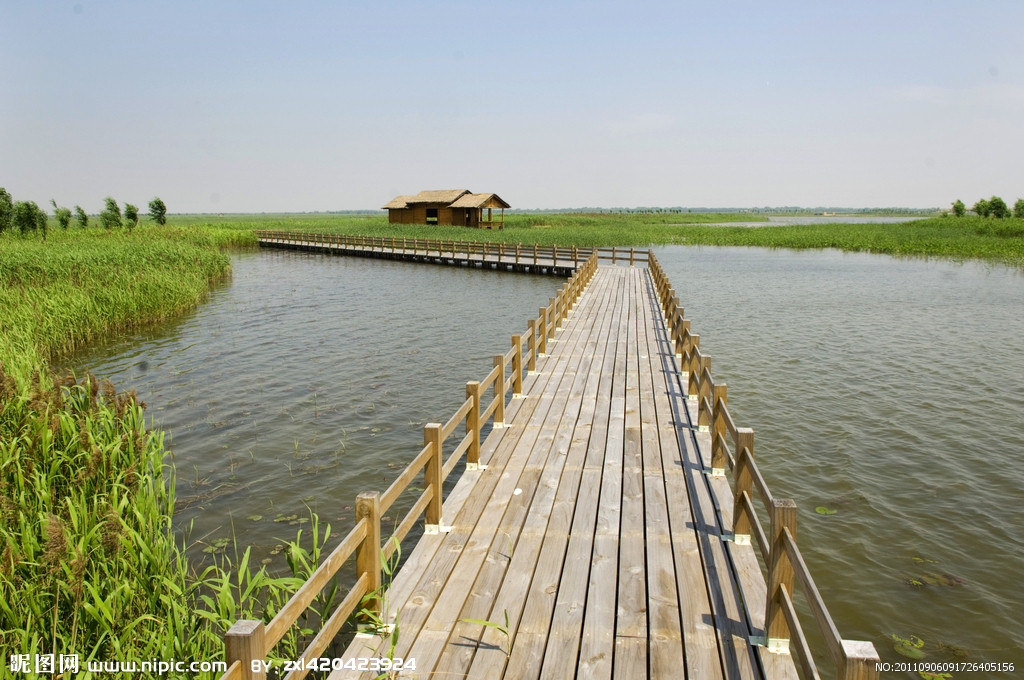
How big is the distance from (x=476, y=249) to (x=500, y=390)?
32.5m

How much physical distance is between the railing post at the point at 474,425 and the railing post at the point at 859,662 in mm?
4278

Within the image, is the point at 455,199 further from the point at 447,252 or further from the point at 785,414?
the point at 785,414

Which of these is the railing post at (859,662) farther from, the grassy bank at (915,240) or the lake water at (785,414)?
the grassy bank at (915,240)

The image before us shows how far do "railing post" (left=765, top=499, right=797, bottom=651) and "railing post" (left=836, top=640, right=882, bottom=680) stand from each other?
0.94 meters

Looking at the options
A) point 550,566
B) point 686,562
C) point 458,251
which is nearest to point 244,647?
point 550,566

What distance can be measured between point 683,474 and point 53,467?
6.13 metres

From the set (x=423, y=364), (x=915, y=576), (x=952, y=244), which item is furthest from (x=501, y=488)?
(x=952, y=244)

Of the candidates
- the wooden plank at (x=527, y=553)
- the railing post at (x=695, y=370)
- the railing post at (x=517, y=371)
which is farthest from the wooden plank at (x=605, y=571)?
the railing post at (x=517, y=371)

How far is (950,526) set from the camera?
7.35m

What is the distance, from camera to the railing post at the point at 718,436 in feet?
21.1

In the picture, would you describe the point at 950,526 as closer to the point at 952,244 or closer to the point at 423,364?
the point at 423,364

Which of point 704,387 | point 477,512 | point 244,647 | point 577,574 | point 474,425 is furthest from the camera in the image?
point 704,387

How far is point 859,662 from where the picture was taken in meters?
2.48

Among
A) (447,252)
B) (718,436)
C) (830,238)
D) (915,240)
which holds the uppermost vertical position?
(830,238)
